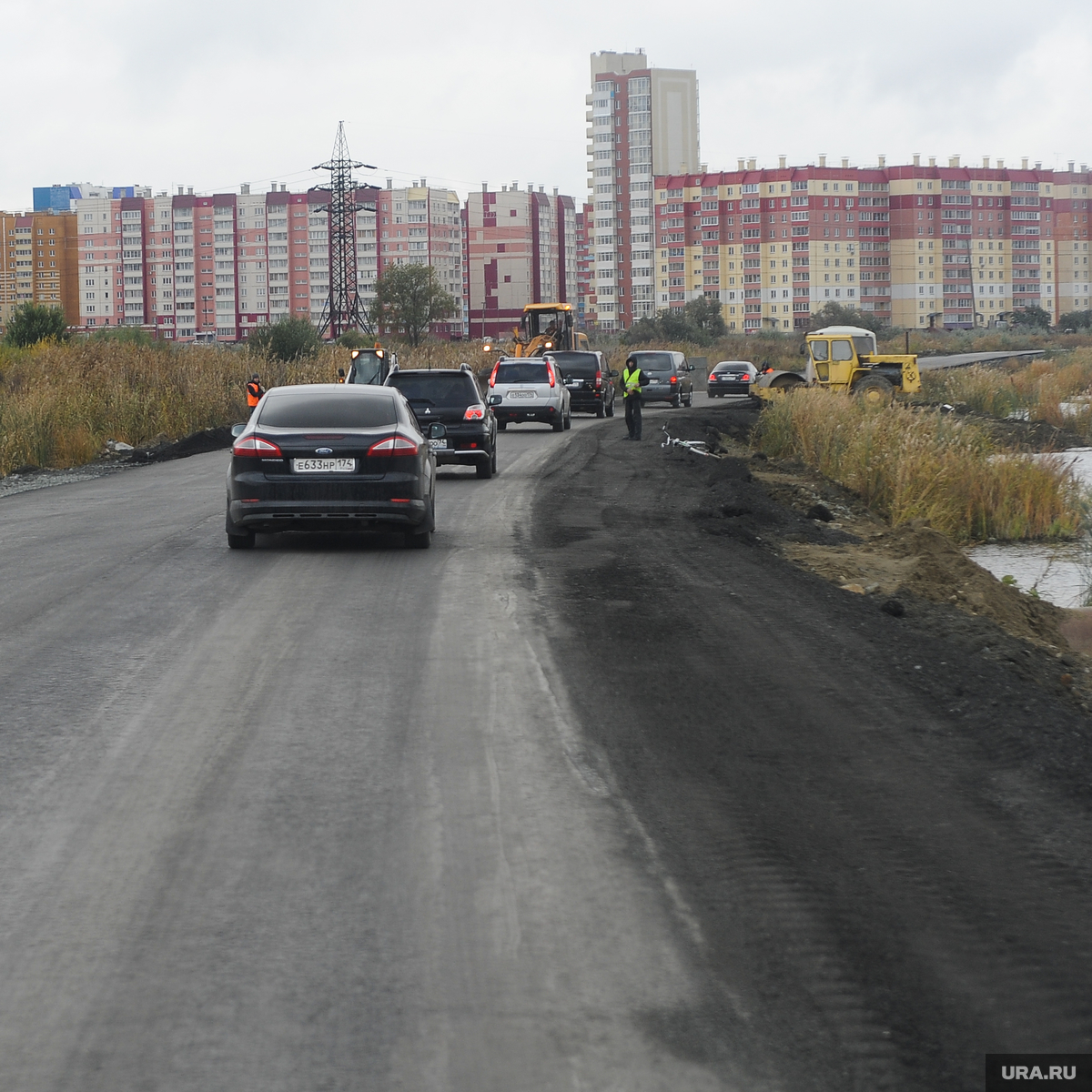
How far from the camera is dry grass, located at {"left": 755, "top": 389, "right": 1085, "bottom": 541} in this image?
19.3 m

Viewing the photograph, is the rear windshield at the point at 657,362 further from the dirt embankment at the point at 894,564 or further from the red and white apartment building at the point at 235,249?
the red and white apartment building at the point at 235,249

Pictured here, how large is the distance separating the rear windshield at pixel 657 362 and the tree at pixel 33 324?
2130 cm

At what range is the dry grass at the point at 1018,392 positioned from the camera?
4150 cm

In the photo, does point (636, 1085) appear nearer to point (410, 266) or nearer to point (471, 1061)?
point (471, 1061)

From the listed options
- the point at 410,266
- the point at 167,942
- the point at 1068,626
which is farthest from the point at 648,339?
the point at 167,942

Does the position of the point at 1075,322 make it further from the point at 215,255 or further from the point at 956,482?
the point at 956,482

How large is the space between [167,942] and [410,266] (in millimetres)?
101595

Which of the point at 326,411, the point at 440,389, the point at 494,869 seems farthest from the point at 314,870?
the point at 440,389

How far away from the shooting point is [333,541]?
14305 millimetres

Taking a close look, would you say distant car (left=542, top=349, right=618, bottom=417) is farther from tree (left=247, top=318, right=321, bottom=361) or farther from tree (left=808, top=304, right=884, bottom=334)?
tree (left=808, top=304, right=884, bottom=334)

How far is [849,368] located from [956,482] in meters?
21.9

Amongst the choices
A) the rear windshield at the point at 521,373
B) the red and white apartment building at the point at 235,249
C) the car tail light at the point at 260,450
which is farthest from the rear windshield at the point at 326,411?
the red and white apartment building at the point at 235,249

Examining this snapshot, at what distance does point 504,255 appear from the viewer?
16788cm

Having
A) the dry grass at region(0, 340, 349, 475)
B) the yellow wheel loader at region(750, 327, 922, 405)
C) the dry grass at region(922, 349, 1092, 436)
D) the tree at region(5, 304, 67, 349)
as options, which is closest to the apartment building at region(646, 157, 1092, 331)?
the dry grass at region(922, 349, 1092, 436)
